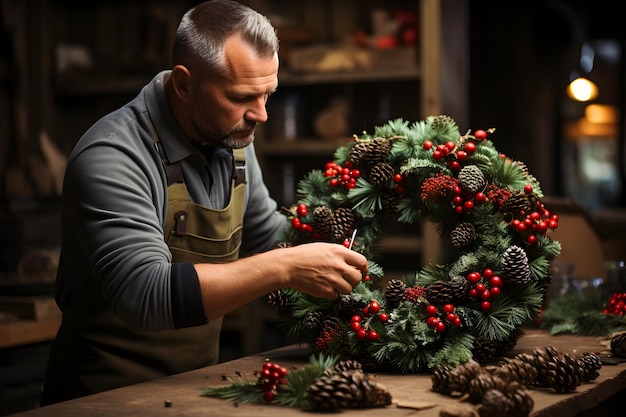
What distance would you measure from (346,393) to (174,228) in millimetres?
760

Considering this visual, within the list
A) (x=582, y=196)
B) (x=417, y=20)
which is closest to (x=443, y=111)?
(x=417, y=20)

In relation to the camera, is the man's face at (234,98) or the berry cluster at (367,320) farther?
the man's face at (234,98)

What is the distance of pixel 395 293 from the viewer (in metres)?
2.16

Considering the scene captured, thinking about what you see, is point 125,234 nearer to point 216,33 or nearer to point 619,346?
point 216,33

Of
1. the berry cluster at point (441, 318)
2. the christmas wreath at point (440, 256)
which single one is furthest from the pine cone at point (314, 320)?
the berry cluster at point (441, 318)

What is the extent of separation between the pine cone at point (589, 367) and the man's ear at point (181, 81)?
1.12 meters

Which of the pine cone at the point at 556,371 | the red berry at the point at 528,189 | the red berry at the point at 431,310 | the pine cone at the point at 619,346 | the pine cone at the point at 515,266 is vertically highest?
the red berry at the point at 528,189

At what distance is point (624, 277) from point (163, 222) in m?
1.33

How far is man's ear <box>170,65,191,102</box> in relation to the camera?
7.50ft

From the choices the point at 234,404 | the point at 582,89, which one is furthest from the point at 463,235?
the point at 582,89

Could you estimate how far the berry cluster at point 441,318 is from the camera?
208 centimetres

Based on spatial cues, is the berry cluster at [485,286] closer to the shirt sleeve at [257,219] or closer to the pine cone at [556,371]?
the pine cone at [556,371]

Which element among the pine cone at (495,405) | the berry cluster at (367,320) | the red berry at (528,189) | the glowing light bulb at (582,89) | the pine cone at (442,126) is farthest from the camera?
the glowing light bulb at (582,89)

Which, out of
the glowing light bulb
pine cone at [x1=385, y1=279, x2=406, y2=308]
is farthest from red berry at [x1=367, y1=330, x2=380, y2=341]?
the glowing light bulb
